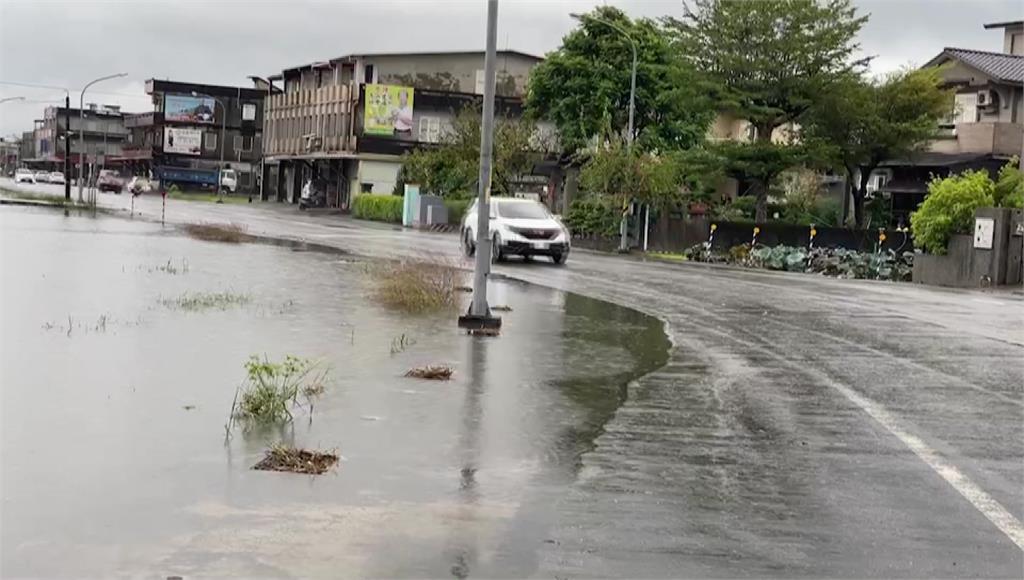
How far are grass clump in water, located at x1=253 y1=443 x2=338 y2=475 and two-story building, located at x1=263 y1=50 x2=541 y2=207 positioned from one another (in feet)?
210

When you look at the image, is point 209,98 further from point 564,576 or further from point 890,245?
point 564,576

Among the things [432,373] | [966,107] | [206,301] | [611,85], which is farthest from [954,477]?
[611,85]

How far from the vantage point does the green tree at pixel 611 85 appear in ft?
179

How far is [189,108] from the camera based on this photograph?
365 ft

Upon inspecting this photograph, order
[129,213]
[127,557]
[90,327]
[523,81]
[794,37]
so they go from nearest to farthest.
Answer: [127,557]
[90,327]
[794,37]
[129,213]
[523,81]

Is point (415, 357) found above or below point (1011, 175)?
below

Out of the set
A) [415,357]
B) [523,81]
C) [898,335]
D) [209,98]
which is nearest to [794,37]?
[898,335]

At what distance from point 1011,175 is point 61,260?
2506 cm

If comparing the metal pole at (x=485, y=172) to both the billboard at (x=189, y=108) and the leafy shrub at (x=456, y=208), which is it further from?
the billboard at (x=189, y=108)

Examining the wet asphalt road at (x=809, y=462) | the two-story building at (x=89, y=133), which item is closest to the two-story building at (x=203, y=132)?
the two-story building at (x=89, y=133)

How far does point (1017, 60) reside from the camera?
50.0 m

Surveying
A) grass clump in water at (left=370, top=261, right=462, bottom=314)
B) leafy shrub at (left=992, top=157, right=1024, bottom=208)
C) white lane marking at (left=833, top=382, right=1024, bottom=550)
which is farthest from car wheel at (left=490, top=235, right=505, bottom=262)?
white lane marking at (left=833, top=382, right=1024, bottom=550)

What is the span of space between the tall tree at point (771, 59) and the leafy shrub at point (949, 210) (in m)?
7.74

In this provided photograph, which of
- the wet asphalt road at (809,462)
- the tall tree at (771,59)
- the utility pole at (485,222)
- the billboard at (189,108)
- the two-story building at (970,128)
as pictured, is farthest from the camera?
the billboard at (189,108)
